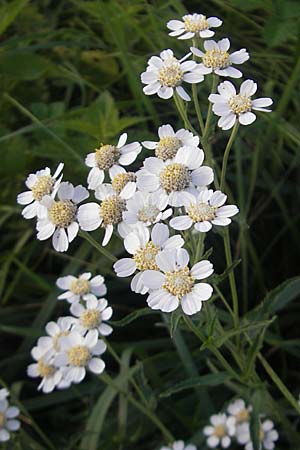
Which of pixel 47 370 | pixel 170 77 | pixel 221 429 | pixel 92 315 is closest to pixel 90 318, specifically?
pixel 92 315

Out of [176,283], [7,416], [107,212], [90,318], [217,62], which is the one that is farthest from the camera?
[7,416]

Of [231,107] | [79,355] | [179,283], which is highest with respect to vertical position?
[231,107]

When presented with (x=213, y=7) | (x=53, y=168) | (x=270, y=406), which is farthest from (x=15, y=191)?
(x=270, y=406)

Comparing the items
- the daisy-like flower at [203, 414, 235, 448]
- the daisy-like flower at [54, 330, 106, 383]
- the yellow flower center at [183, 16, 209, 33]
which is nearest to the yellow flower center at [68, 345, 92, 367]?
the daisy-like flower at [54, 330, 106, 383]

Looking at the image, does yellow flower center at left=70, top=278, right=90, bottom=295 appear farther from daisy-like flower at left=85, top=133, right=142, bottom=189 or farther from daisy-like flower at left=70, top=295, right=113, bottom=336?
daisy-like flower at left=85, top=133, right=142, bottom=189

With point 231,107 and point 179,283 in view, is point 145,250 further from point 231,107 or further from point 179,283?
point 231,107

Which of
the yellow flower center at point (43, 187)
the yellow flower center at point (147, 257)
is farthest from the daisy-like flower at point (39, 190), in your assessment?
the yellow flower center at point (147, 257)

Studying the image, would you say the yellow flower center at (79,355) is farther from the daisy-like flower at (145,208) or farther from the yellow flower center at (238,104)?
the yellow flower center at (238,104)
